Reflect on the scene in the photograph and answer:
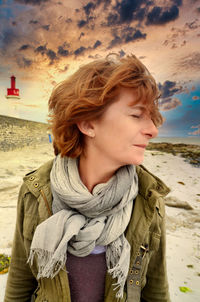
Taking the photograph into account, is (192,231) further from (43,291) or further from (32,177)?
(32,177)

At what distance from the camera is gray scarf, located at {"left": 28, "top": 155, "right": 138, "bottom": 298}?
1.08m

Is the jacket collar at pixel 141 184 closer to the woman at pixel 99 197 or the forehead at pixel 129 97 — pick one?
the woman at pixel 99 197

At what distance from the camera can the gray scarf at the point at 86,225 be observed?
1078 millimetres

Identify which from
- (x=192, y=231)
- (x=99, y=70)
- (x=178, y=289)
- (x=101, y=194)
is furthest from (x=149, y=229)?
(x=192, y=231)

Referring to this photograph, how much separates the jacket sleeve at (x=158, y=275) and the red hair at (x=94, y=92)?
684 mm

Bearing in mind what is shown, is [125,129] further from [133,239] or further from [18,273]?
[18,273]

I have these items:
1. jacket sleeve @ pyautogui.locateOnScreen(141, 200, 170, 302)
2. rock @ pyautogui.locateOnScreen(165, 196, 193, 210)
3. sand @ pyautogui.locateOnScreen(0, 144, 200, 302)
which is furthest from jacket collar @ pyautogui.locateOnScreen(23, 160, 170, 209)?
rock @ pyautogui.locateOnScreen(165, 196, 193, 210)

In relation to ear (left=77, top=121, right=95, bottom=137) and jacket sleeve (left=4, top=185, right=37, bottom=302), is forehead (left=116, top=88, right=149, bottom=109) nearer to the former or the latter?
ear (left=77, top=121, right=95, bottom=137)

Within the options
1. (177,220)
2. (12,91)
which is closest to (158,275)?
(177,220)

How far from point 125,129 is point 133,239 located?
0.63 m

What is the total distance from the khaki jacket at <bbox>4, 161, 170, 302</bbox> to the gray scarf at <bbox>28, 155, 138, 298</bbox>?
6 centimetres

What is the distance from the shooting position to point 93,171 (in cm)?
124

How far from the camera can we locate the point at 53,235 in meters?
1.08


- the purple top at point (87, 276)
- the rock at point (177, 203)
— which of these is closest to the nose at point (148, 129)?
the purple top at point (87, 276)
